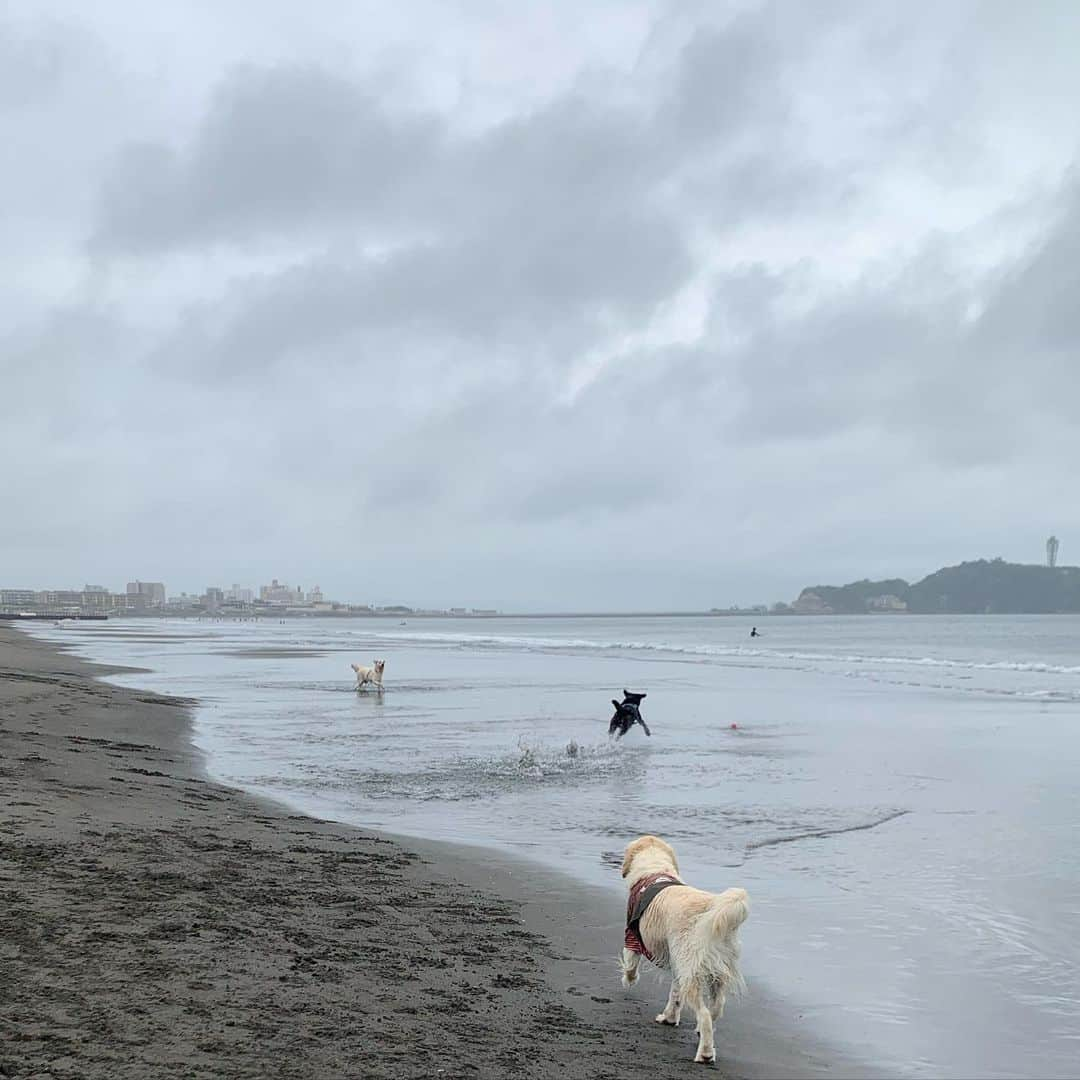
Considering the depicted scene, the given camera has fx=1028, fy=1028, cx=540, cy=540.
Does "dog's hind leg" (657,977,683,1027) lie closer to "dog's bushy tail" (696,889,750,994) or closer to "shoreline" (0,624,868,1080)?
"shoreline" (0,624,868,1080)

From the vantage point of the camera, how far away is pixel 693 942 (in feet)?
17.4

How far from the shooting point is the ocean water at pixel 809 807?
20.5 ft

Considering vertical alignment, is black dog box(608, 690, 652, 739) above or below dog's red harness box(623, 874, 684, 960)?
below

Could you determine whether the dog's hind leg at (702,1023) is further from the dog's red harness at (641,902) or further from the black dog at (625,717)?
the black dog at (625,717)

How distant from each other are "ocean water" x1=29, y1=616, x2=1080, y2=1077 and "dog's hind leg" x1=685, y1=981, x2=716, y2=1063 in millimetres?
881

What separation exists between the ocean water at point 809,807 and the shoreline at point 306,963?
2.27 feet

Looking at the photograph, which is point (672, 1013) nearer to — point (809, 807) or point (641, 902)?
point (641, 902)

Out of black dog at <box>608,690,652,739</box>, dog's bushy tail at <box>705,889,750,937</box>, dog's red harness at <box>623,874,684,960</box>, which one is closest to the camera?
dog's bushy tail at <box>705,889,750,937</box>

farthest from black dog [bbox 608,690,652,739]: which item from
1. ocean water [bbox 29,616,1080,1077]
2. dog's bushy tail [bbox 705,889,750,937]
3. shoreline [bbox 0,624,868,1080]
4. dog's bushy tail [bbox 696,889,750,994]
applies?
dog's bushy tail [bbox 705,889,750,937]

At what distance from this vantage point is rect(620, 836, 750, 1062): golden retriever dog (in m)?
5.16

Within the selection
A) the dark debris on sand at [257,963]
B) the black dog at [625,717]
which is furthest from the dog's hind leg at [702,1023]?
the black dog at [625,717]

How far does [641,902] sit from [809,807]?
7.02 metres

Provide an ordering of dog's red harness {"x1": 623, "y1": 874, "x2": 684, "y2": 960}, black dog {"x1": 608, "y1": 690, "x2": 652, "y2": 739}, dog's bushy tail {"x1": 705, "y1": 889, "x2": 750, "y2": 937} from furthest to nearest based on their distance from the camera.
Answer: black dog {"x1": 608, "y1": 690, "x2": 652, "y2": 739}, dog's red harness {"x1": 623, "y1": 874, "x2": 684, "y2": 960}, dog's bushy tail {"x1": 705, "y1": 889, "x2": 750, "y2": 937}

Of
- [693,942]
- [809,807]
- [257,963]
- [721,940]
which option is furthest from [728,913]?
[809,807]
